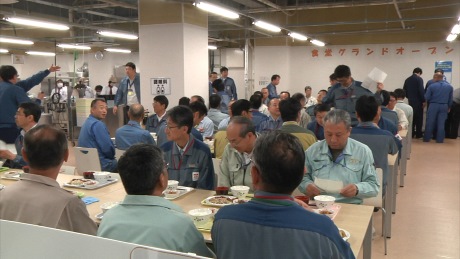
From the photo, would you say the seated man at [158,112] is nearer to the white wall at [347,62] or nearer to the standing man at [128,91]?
the standing man at [128,91]

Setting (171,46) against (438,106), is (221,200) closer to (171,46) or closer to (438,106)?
(171,46)

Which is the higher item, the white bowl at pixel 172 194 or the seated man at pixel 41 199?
the seated man at pixel 41 199

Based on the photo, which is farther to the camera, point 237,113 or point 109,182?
point 237,113

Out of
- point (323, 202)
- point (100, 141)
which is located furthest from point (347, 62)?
point (323, 202)

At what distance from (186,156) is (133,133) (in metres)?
1.30

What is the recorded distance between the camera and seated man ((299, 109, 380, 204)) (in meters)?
2.93

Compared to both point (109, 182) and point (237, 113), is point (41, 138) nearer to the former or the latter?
point (109, 182)

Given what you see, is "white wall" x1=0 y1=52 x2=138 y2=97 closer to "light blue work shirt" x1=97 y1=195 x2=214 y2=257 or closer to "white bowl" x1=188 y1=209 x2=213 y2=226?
"white bowl" x1=188 y1=209 x2=213 y2=226

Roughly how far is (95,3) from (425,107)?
31.2ft

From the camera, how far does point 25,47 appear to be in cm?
1477

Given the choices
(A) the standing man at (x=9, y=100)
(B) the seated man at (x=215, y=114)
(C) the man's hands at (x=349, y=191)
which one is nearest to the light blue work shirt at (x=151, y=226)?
(C) the man's hands at (x=349, y=191)

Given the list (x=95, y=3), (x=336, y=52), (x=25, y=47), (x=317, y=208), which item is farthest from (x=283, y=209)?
(x=25, y=47)

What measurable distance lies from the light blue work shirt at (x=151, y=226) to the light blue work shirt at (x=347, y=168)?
1391 millimetres

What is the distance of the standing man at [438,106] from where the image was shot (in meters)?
10.3
